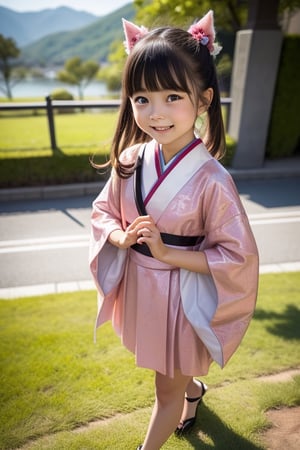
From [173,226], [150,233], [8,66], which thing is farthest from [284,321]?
[8,66]

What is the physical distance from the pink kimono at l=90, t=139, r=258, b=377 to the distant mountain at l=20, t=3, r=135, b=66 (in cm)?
16980

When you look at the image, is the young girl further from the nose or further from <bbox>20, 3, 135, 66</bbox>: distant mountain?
<bbox>20, 3, 135, 66</bbox>: distant mountain

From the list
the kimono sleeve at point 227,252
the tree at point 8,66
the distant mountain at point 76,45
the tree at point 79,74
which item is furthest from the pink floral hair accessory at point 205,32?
the distant mountain at point 76,45

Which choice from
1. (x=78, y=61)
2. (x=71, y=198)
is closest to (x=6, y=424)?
(x=71, y=198)

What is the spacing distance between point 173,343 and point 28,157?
→ 5822 millimetres

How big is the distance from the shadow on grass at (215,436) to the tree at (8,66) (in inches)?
2142

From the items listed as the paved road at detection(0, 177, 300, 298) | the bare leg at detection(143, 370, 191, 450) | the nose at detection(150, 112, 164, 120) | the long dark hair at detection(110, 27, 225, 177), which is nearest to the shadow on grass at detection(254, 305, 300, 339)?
the paved road at detection(0, 177, 300, 298)

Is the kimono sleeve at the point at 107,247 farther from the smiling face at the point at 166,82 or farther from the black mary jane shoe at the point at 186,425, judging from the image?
the black mary jane shoe at the point at 186,425

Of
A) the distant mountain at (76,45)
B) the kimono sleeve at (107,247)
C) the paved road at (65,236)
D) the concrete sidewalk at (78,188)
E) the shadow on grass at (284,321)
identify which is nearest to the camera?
the kimono sleeve at (107,247)

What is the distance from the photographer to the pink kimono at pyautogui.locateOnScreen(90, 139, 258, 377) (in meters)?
1.38

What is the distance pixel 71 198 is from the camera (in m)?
6.38

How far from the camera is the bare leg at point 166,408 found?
1672 millimetres

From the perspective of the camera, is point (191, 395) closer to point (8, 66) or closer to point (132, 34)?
point (132, 34)

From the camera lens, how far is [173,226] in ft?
4.71
